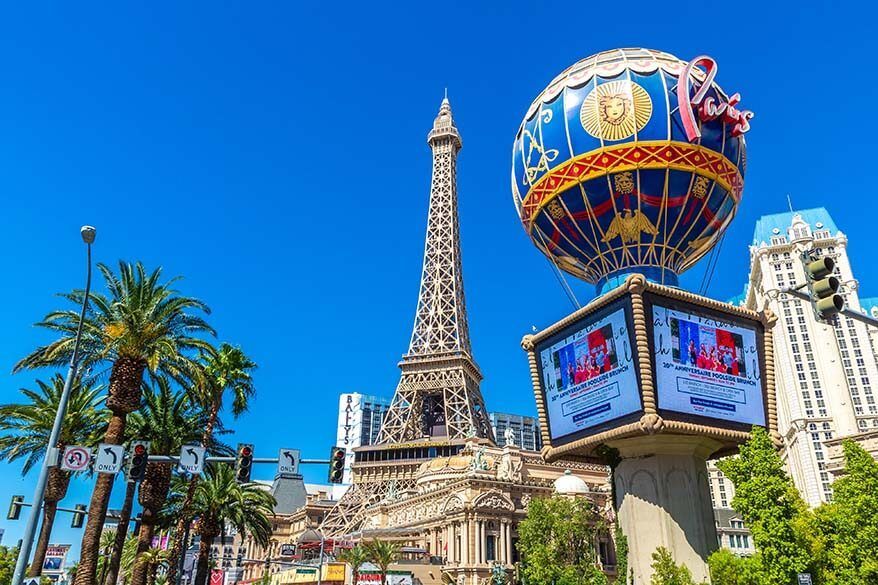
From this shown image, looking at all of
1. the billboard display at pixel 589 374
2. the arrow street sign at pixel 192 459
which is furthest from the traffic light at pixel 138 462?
the billboard display at pixel 589 374

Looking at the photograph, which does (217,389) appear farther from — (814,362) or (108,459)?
(814,362)

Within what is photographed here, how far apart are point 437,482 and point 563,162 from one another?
1882 inches

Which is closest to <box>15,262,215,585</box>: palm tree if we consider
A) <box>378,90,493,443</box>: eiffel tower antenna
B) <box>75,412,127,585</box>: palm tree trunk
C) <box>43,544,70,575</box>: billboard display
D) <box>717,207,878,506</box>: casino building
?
<box>75,412,127,585</box>: palm tree trunk

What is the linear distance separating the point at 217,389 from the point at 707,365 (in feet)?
72.3

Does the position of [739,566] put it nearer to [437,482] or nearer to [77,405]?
[77,405]

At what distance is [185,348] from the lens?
28719 mm

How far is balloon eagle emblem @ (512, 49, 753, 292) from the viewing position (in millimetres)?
27688

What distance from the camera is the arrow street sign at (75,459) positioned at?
1791cm

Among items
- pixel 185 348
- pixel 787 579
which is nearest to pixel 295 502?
pixel 185 348

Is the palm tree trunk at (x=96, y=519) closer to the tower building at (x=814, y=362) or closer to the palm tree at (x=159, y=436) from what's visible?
the palm tree at (x=159, y=436)

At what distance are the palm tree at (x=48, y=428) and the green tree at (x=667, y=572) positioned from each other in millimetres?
24959

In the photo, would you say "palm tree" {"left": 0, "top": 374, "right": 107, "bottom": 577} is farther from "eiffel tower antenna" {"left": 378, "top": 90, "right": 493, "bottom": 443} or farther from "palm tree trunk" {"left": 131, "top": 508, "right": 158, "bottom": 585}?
"eiffel tower antenna" {"left": 378, "top": 90, "right": 493, "bottom": 443}

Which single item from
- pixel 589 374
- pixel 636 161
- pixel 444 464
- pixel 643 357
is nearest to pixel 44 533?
pixel 589 374

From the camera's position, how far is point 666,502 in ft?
92.5
